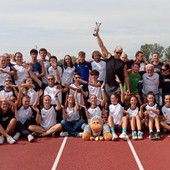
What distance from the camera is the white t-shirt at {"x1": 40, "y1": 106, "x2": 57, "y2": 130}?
328 inches

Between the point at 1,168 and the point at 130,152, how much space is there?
104 inches

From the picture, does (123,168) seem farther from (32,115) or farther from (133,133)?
(32,115)

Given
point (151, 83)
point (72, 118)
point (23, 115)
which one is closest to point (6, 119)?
point (23, 115)

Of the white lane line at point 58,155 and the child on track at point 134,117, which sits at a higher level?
the child on track at point 134,117

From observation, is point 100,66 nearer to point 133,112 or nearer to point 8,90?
point 133,112

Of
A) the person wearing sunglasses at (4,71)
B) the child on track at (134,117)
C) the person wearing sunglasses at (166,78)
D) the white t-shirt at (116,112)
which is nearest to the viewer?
the child on track at (134,117)

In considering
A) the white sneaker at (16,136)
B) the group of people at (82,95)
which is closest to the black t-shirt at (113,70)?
the group of people at (82,95)

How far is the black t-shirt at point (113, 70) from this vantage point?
8664mm

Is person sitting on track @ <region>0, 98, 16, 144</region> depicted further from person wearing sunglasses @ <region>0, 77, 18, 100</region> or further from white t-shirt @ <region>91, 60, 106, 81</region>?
white t-shirt @ <region>91, 60, 106, 81</region>

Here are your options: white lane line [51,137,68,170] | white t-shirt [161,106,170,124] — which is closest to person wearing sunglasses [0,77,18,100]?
white lane line [51,137,68,170]

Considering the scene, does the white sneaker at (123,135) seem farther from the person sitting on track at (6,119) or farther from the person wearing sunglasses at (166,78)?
the person sitting on track at (6,119)

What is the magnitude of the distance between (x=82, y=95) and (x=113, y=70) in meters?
1.10

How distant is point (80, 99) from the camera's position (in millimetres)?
8852

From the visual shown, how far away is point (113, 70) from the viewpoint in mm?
8703
